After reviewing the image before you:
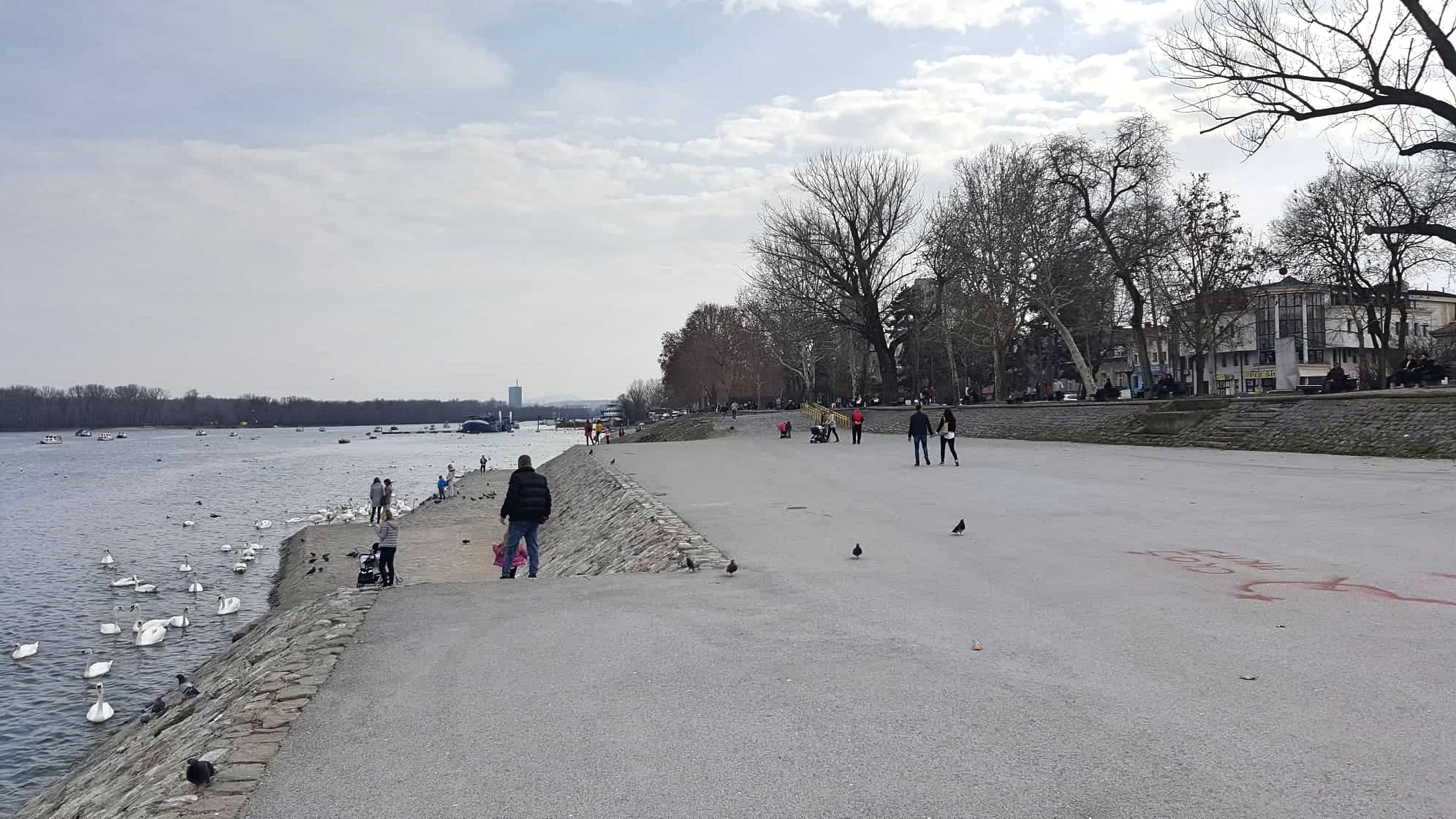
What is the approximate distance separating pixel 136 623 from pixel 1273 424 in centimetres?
2740

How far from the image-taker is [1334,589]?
8.03 metres

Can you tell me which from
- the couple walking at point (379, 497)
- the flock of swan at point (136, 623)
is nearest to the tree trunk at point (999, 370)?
the couple walking at point (379, 497)

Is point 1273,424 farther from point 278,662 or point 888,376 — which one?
point 888,376

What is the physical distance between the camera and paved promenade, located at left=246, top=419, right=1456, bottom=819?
4.17 m

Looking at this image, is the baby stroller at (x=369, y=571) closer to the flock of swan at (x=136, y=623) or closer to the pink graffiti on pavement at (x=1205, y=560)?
the flock of swan at (x=136, y=623)

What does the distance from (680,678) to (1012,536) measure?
6.99m

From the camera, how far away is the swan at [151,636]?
16859 millimetres

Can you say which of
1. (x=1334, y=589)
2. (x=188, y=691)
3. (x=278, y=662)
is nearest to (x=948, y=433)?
(x=1334, y=589)

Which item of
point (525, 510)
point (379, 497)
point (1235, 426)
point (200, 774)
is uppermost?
point (1235, 426)

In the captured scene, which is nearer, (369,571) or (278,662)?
(278,662)

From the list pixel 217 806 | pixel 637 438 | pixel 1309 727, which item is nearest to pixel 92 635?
pixel 217 806

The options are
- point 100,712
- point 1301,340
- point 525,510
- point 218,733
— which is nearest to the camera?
point 218,733

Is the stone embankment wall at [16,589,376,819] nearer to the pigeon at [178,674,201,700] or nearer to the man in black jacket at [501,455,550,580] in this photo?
the pigeon at [178,674,201,700]

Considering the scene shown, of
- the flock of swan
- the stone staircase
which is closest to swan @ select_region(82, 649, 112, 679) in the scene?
the flock of swan
